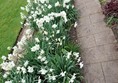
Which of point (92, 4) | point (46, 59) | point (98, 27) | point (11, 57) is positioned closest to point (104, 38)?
point (98, 27)

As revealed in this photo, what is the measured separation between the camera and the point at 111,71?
4.23m

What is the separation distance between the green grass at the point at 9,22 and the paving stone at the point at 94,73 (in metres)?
2.64

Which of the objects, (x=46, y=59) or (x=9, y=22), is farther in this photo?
(x=9, y=22)

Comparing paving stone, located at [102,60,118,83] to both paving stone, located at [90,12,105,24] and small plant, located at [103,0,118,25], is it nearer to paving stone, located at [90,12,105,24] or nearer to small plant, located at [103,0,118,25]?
small plant, located at [103,0,118,25]

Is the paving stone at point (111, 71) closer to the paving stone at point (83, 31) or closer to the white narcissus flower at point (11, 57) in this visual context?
the paving stone at point (83, 31)

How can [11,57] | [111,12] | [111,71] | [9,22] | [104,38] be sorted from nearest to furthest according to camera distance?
[111,71] < [11,57] < [104,38] < [111,12] < [9,22]

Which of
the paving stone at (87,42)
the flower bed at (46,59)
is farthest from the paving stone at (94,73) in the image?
the paving stone at (87,42)

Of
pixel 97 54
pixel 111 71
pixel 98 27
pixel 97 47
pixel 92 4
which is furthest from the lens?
pixel 92 4

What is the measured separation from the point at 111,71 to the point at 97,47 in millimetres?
857

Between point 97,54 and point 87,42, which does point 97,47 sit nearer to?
point 97,54

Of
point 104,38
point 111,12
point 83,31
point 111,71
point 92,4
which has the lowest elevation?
point 111,71

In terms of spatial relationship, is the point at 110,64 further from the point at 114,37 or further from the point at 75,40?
the point at 75,40

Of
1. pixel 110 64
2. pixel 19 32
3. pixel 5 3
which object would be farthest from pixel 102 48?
pixel 5 3

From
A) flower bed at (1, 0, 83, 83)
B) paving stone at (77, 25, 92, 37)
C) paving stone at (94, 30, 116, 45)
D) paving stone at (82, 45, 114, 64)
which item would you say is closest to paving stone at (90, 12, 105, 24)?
paving stone at (77, 25, 92, 37)
